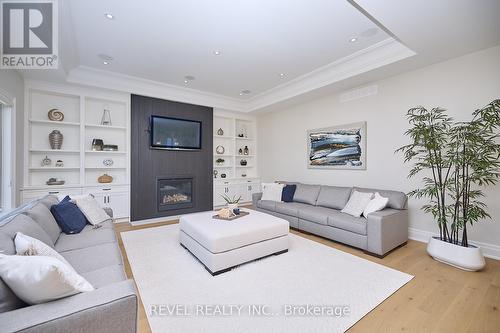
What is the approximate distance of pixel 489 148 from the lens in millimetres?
2418

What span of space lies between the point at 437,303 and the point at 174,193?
474cm

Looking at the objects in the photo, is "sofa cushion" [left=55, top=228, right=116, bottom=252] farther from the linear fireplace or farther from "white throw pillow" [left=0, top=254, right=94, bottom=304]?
the linear fireplace

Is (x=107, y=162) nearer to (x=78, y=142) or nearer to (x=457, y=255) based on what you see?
(x=78, y=142)

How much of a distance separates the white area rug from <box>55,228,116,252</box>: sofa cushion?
1.65 feet

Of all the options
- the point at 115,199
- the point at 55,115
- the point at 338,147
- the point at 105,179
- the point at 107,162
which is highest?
the point at 55,115

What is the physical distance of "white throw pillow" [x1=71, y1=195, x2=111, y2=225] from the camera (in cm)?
285

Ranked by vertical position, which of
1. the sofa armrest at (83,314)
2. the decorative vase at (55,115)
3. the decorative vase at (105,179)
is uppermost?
the decorative vase at (55,115)

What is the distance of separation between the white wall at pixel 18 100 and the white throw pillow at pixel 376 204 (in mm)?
5329

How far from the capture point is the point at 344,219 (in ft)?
10.6

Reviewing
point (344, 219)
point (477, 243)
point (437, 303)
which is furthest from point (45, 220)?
point (477, 243)

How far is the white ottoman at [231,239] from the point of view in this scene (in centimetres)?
242

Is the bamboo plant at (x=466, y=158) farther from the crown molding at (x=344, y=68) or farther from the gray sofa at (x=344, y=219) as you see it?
the crown molding at (x=344, y=68)

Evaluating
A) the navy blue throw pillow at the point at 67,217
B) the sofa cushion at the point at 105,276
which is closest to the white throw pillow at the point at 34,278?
the sofa cushion at the point at 105,276

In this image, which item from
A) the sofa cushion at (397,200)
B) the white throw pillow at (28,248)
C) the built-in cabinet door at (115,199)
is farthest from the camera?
the built-in cabinet door at (115,199)
